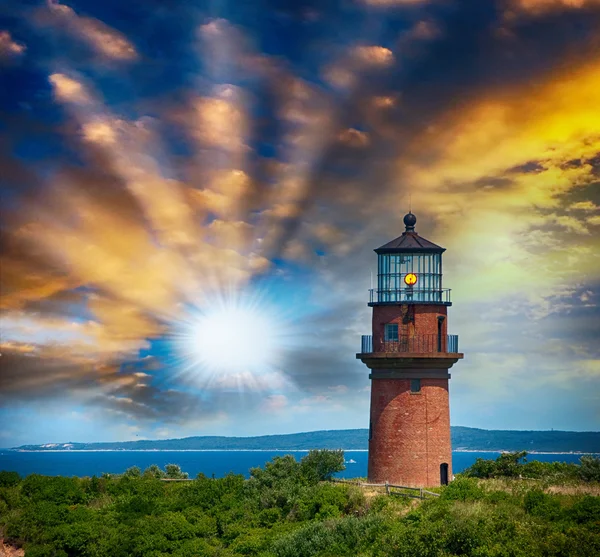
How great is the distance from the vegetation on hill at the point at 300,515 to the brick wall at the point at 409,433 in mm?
1940

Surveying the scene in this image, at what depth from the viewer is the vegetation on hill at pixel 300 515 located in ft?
84.3

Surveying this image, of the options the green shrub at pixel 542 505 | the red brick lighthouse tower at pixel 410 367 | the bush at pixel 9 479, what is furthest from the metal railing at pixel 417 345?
the bush at pixel 9 479

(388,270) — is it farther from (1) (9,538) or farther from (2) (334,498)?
(1) (9,538)

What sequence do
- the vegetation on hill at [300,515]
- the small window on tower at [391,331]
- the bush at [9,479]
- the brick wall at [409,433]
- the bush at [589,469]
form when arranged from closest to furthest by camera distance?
the vegetation on hill at [300,515] → the bush at [589,469] → the brick wall at [409,433] → the small window on tower at [391,331] → the bush at [9,479]

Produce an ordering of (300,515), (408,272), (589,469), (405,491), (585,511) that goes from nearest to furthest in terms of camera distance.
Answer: (585,511) < (300,515) < (405,491) < (589,469) < (408,272)

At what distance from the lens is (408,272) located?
3619 cm

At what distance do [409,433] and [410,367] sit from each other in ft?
8.88

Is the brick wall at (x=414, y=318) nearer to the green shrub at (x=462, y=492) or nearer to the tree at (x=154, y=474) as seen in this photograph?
the green shrub at (x=462, y=492)

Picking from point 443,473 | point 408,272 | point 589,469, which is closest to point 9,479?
point 443,473

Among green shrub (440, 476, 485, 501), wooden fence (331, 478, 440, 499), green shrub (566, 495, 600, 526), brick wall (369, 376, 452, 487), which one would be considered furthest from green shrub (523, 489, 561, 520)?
brick wall (369, 376, 452, 487)

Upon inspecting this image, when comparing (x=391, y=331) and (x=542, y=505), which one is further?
(x=391, y=331)

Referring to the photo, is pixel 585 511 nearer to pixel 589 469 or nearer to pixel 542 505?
pixel 542 505

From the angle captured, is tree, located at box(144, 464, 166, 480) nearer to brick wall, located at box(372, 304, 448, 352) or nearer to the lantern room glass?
brick wall, located at box(372, 304, 448, 352)

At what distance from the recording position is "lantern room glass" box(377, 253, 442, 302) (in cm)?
3600
